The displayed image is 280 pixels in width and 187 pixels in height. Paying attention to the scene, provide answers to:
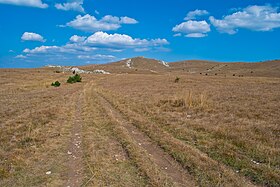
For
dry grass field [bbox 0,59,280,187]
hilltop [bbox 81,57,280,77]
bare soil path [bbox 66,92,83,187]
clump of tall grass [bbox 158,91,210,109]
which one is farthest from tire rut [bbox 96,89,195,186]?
hilltop [bbox 81,57,280,77]

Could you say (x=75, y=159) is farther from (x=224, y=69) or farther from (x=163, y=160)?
(x=224, y=69)

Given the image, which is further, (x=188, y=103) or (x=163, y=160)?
(x=188, y=103)

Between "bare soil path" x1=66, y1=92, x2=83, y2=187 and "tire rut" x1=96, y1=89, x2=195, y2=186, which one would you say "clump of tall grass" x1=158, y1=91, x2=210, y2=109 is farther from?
"bare soil path" x1=66, y1=92, x2=83, y2=187

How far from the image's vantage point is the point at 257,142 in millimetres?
9805

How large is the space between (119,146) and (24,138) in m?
4.26

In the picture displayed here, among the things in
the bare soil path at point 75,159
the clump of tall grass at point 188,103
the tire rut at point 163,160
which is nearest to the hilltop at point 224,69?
the clump of tall grass at point 188,103

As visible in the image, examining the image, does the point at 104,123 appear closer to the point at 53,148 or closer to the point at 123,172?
the point at 53,148

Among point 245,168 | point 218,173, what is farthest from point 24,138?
point 245,168

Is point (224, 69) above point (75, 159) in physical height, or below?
above

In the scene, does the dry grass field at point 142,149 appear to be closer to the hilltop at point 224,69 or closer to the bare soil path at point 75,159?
the bare soil path at point 75,159

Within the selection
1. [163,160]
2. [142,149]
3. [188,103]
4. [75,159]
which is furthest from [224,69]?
[75,159]

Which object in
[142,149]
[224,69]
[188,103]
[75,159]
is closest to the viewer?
[75,159]

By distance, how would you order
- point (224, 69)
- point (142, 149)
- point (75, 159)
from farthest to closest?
point (224, 69), point (142, 149), point (75, 159)

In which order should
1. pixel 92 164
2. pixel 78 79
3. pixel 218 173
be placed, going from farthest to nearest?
pixel 78 79
pixel 92 164
pixel 218 173
